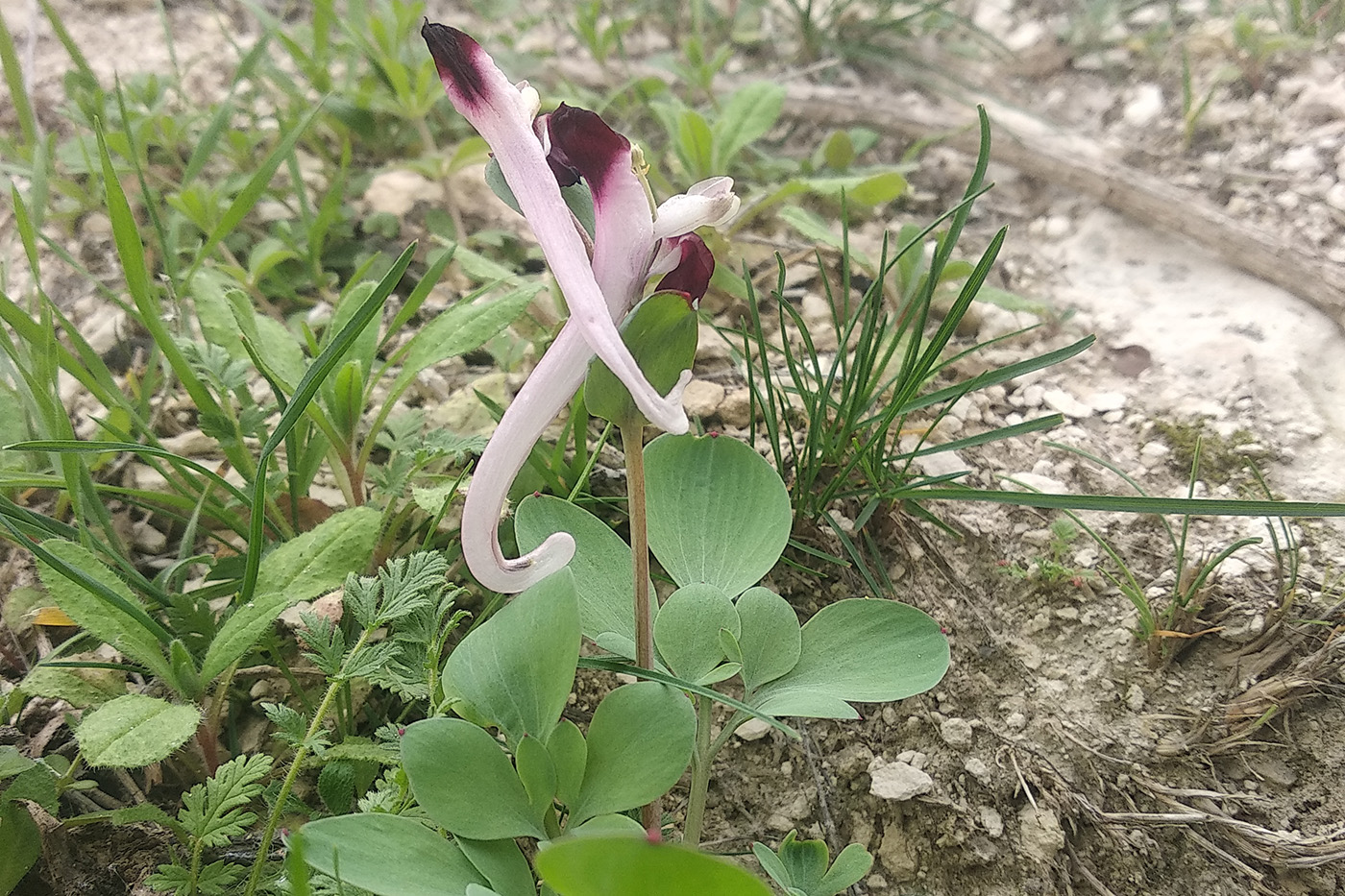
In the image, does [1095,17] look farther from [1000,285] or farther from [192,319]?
[192,319]

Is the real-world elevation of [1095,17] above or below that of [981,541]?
above

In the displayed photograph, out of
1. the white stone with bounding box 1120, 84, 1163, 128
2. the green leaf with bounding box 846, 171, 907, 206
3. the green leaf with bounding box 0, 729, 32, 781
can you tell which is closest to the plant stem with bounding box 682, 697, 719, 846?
the green leaf with bounding box 0, 729, 32, 781

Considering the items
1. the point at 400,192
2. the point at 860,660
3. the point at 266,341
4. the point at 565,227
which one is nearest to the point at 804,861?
the point at 860,660

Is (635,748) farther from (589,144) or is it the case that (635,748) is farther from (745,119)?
(745,119)

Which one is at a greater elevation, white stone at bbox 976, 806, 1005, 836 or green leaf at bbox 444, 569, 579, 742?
green leaf at bbox 444, 569, 579, 742

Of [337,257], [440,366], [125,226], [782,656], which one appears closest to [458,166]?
[337,257]

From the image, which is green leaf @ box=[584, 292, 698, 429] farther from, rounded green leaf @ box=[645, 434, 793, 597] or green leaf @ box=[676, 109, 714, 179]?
green leaf @ box=[676, 109, 714, 179]

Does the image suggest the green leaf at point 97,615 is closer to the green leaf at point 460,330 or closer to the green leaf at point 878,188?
the green leaf at point 460,330
